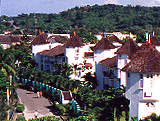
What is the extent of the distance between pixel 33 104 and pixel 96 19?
→ 12669 cm

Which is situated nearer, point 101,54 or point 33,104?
point 33,104

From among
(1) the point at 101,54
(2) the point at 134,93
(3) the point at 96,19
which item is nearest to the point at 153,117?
(2) the point at 134,93

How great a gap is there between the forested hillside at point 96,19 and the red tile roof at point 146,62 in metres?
115

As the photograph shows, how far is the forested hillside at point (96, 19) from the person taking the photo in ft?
486

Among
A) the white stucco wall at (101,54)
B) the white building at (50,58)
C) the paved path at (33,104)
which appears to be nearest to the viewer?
the paved path at (33,104)

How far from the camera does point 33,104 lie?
43.4m

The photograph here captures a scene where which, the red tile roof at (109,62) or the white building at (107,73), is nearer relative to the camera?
the white building at (107,73)

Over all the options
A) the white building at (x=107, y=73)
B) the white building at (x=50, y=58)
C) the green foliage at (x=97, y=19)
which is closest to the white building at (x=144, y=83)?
the white building at (x=107, y=73)

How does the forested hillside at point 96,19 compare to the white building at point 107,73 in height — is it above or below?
above

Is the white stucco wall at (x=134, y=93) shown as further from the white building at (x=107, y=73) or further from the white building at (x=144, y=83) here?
the white building at (x=107, y=73)

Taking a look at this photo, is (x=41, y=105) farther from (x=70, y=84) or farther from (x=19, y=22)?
(x=19, y=22)

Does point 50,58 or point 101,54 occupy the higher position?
point 101,54

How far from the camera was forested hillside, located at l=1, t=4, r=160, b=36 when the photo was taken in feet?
486

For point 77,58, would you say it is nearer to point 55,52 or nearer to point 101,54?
point 101,54
